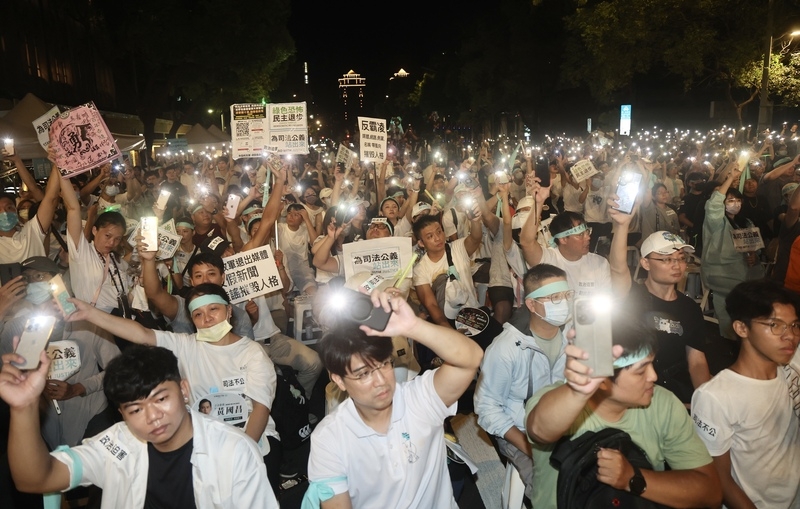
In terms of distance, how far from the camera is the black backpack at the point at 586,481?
2514 millimetres

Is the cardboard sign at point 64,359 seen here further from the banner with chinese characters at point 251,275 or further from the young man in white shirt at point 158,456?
the young man in white shirt at point 158,456

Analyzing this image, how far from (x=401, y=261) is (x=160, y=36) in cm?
2926

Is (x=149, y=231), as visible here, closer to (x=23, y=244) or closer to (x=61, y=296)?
(x=61, y=296)

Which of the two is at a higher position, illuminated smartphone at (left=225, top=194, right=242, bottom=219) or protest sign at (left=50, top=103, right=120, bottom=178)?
protest sign at (left=50, top=103, right=120, bottom=178)

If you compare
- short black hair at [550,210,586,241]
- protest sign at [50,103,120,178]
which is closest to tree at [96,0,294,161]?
protest sign at [50,103,120,178]

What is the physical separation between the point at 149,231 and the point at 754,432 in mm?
4392

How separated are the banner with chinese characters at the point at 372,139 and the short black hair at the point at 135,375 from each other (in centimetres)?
808

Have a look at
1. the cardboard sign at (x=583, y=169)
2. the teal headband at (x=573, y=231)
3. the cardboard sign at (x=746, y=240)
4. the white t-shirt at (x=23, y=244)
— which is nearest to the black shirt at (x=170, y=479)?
the teal headband at (x=573, y=231)

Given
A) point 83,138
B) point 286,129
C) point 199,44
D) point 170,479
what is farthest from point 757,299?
point 199,44

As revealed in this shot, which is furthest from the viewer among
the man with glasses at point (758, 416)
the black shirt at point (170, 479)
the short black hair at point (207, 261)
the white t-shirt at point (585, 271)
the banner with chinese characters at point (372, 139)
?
the banner with chinese characters at point (372, 139)

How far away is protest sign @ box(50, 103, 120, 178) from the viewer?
21.1ft

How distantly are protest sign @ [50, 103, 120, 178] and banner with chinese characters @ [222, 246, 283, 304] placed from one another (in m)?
1.83

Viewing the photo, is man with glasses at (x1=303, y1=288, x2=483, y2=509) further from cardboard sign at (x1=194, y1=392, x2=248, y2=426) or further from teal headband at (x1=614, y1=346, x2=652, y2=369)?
cardboard sign at (x1=194, y1=392, x2=248, y2=426)

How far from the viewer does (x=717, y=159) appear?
19.2 metres
